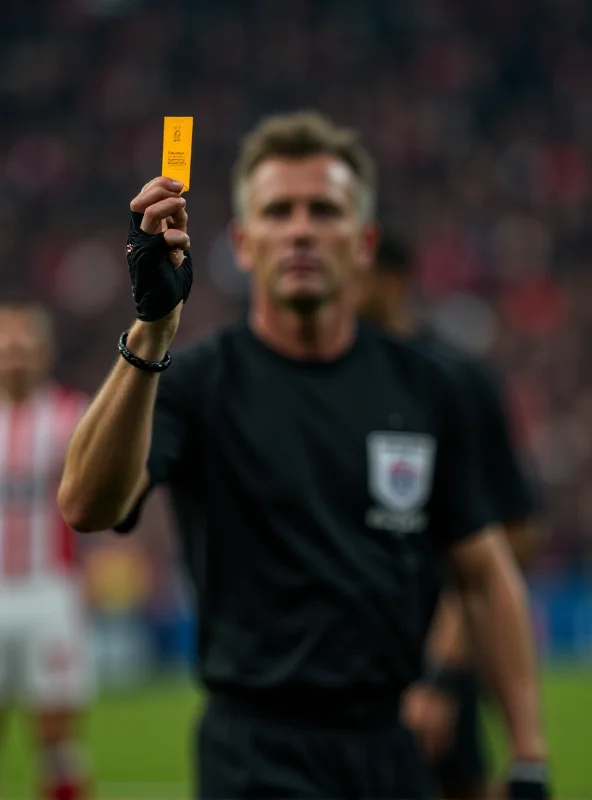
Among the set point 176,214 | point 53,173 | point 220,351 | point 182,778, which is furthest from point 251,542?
point 53,173

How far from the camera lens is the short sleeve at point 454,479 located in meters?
3.05

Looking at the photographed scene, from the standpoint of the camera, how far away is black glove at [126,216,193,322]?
2.01 meters

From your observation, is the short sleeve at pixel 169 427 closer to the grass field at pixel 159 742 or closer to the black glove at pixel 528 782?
the black glove at pixel 528 782

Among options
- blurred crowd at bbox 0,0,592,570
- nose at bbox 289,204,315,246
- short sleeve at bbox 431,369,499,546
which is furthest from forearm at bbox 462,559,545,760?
blurred crowd at bbox 0,0,592,570

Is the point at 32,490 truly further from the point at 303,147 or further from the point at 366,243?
the point at 303,147

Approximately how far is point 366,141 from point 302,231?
1985cm

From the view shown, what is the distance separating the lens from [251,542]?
9.23ft

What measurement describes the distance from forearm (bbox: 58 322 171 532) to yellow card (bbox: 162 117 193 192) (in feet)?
0.89

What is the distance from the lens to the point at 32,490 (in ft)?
21.4

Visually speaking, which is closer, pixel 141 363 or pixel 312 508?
pixel 141 363

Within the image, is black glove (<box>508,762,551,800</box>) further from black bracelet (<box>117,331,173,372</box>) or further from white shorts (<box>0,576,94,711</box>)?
white shorts (<box>0,576,94,711</box>)

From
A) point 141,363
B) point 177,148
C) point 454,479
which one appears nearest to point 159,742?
point 454,479

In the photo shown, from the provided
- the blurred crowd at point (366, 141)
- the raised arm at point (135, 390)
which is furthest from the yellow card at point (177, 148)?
the blurred crowd at point (366, 141)

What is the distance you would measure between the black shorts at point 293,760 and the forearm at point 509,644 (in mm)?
287
